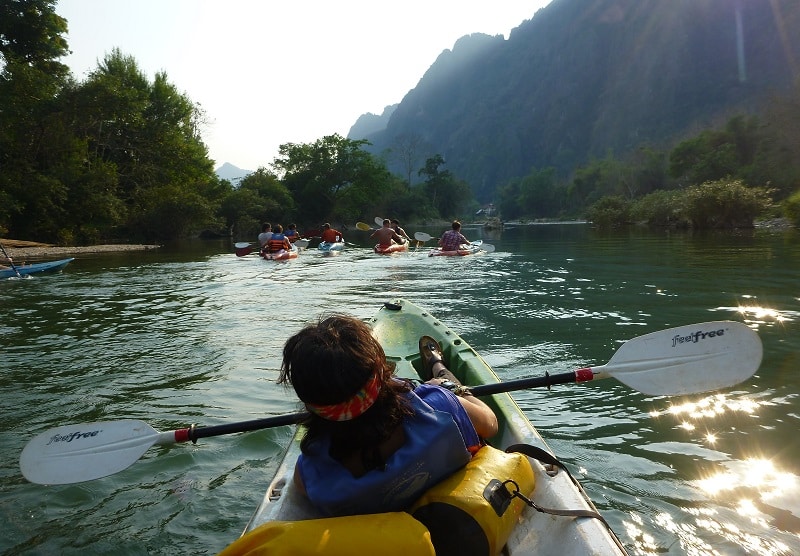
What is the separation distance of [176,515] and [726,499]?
113 inches

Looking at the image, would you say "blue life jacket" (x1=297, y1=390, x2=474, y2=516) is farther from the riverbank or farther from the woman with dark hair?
the riverbank

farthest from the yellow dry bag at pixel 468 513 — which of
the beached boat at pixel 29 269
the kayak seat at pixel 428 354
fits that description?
the beached boat at pixel 29 269

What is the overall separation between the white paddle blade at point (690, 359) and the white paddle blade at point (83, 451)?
8.43ft

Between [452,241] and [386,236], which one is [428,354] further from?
[386,236]

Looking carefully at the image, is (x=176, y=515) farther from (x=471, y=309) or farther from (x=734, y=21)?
(x=734, y=21)

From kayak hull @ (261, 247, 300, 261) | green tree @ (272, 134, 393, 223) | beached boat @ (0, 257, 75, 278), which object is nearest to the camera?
beached boat @ (0, 257, 75, 278)

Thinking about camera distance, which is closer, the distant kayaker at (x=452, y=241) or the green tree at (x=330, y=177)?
the distant kayaker at (x=452, y=241)

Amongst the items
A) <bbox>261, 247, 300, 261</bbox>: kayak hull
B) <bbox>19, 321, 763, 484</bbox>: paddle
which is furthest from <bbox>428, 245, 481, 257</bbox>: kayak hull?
<bbox>19, 321, 763, 484</bbox>: paddle

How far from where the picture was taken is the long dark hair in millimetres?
1737

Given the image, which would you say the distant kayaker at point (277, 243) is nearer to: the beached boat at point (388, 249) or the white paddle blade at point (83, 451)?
the beached boat at point (388, 249)

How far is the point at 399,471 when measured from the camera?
73.2 inches

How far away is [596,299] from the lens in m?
8.90

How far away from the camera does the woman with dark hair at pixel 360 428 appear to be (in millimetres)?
1749

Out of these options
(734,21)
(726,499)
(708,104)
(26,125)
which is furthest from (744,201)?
(734,21)
